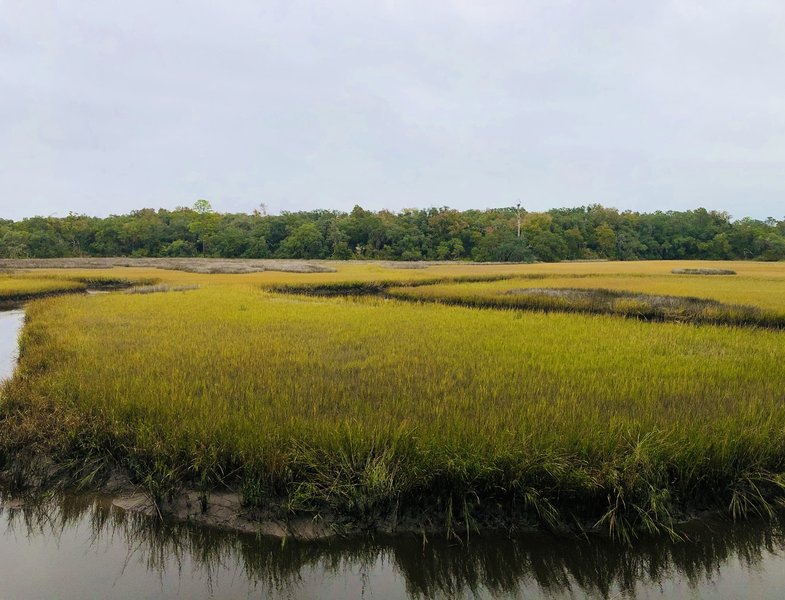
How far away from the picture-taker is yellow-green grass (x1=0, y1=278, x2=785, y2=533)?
13.9 ft

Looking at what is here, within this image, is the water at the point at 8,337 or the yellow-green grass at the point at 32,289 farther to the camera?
the yellow-green grass at the point at 32,289

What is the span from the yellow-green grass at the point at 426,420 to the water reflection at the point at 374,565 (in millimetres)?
320

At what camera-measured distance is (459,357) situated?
27.6 ft

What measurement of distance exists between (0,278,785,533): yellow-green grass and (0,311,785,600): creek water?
29cm

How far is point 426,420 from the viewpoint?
17.2 feet

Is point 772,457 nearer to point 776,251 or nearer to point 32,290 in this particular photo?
point 32,290

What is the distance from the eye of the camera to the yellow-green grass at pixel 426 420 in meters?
4.23

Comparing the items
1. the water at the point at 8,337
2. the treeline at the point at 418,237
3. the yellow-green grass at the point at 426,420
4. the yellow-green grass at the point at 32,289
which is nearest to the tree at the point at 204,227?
the treeline at the point at 418,237

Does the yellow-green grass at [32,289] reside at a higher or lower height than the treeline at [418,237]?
lower

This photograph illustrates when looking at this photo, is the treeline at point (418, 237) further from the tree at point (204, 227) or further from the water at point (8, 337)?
the water at point (8, 337)

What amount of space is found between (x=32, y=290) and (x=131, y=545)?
21591 mm

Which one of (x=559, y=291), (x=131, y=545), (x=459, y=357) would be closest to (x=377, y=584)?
(x=131, y=545)

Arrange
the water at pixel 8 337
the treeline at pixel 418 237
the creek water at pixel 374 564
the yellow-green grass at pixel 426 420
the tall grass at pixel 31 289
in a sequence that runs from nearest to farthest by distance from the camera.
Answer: the creek water at pixel 374 564 → the yellow-green grass at pixel 426 420 → the water at pixel 8 337 → the tall grass at pixel 31 289 → the treeline at pixel 418 237

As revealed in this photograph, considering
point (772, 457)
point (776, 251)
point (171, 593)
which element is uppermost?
point (776, 251)
